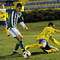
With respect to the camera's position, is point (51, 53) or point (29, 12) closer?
point (51, 53)

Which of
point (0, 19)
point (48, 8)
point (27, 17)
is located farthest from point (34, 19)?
point (0, 19)

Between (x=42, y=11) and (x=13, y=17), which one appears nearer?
(x=13, y=17)

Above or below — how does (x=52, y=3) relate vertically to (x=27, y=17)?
above

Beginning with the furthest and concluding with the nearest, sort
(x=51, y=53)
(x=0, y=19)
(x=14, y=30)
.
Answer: (x=0, y=19), (x=51, y=53), (x=14, y=30)

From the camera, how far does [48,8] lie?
23.7 meters

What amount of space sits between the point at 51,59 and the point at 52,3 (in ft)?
65.3

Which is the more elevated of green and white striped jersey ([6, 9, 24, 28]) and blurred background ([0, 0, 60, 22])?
green and white striped jersey ([6, 9, 24, 28])

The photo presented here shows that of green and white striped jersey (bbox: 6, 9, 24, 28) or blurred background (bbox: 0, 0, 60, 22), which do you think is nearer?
green and white striped jersey (bbox: 6, 9, 24, 28)

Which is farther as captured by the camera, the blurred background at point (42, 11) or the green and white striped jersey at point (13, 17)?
the blurred background at point (42, 11)

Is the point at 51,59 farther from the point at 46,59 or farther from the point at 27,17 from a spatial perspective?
the point at 27,17

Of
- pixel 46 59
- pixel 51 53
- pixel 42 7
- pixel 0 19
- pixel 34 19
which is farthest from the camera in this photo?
pixel 42 7

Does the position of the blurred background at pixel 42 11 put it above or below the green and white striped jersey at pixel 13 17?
below

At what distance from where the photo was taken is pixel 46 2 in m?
25.2

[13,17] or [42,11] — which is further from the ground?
[13,17]
